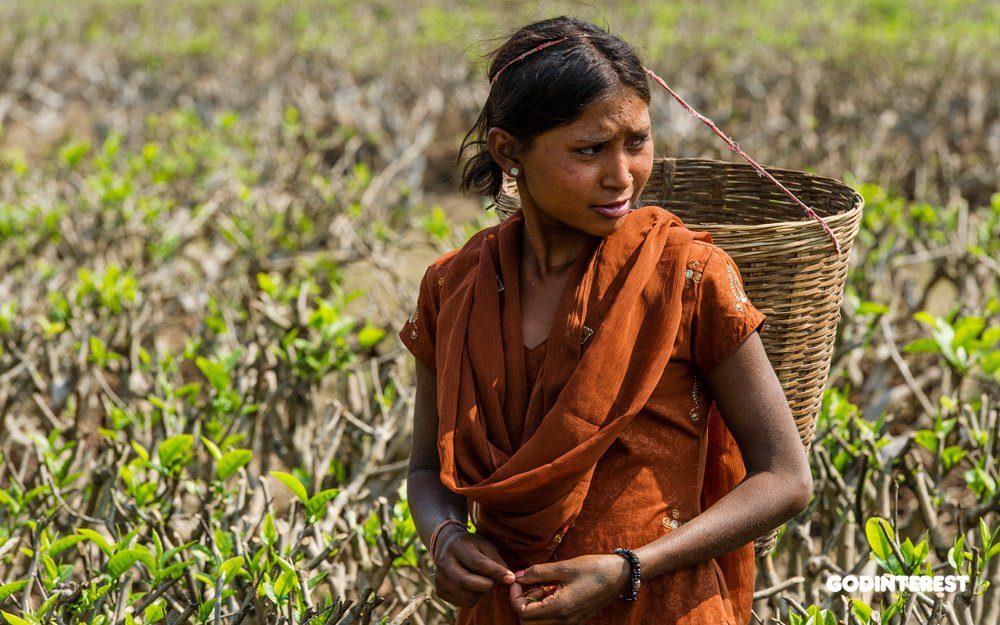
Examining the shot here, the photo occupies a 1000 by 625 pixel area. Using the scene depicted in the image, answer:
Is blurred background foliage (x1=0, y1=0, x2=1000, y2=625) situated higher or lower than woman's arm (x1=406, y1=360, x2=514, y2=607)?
lower

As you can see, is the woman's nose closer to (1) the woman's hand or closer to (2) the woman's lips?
(2) the woman's lips

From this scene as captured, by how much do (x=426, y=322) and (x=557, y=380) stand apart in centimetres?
35

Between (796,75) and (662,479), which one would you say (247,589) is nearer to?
(662,479)

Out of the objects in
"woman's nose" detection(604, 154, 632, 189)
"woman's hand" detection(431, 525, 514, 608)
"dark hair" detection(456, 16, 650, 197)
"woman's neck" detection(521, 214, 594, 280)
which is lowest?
"woman's hand" detection(431, 525, 514, 608)

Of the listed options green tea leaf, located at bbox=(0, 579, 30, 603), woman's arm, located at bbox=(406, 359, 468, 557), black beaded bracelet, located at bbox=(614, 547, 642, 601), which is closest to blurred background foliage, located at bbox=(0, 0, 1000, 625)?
green tea leaf, located at bbox=(0, 579, 30, 603)

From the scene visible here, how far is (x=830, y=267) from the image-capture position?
7.47 ft

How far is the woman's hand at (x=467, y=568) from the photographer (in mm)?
1815

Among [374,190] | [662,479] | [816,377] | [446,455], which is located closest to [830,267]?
[816,377]

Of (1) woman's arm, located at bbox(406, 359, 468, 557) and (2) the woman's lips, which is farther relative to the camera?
(1) woman's arm, located at bbox(406, 359, 468, 557)

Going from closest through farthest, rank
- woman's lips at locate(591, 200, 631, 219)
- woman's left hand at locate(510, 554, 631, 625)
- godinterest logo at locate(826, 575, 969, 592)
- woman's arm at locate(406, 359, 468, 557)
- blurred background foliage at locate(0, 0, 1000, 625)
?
woman's left hand at locate(510, 554, 631, 625), woman's lips at locate(591, 200, 631, 219), woman's arm at locate(406, 359, 468, 557), godinterest logo at locate(826, 575, 969, 592), blurred background foliage at locate(0, 0, 1000, 625)

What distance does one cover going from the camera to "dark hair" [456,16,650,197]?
5.97ft

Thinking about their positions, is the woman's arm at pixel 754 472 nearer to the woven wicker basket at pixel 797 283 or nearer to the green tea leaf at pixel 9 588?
the woven wicker basket at pixel 797 283

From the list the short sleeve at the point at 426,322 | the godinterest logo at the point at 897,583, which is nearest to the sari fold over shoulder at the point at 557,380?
the short sleeve at the point at 426,322

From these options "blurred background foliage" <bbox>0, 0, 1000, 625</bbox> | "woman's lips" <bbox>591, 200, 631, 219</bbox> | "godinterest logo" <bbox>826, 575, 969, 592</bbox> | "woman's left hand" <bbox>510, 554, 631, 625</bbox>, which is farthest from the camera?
"blurred background foliage" <bbox>0, 0, 1000, 625</bbox>
